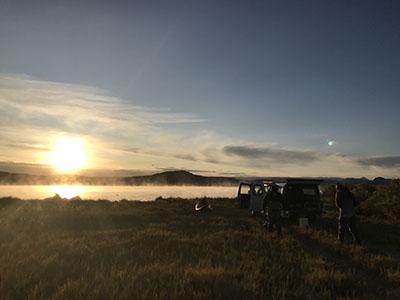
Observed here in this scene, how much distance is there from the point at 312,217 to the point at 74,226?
39.3 feet

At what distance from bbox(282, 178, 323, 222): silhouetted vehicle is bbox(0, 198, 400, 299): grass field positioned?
6.83 ft

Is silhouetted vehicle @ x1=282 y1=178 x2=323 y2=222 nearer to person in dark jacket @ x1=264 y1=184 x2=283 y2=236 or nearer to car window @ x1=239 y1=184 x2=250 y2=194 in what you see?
person in dark jacket @ x1=264 y1=184 x2=283 y2=236

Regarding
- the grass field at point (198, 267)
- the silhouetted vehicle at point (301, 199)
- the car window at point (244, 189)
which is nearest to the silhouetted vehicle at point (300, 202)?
the silhouetted vehicle at point (301, 199)

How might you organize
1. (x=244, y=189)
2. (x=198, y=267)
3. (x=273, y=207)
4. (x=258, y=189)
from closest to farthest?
(x=198, y=267)
(x=273, y=207)
(x=258, y=189)
(x=244, y=189)

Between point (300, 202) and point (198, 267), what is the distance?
12.5m

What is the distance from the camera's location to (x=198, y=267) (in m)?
9.98

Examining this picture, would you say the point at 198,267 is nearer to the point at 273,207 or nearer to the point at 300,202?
the point at 273,207

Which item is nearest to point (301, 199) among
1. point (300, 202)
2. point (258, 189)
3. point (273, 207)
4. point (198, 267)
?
point (300, 202)

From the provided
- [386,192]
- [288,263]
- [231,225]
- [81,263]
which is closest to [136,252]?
[81,263]

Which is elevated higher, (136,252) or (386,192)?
(386,192)

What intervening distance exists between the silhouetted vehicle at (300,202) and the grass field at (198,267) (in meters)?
2.08

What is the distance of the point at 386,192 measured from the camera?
1162 inches

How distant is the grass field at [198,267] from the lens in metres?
7.97

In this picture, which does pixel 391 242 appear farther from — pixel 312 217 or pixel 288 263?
pixel 288 263
